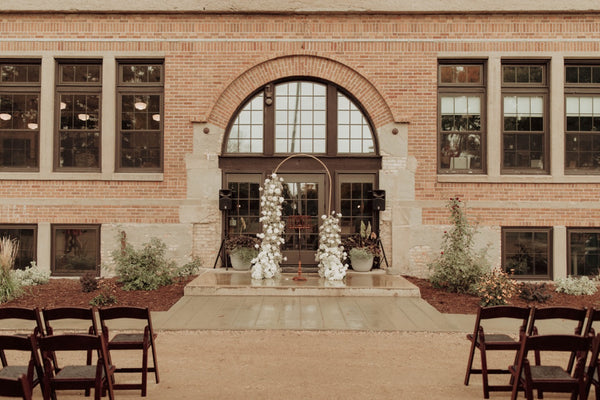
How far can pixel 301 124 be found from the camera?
1308 cm

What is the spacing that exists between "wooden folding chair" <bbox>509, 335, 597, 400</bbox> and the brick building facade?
310 inches

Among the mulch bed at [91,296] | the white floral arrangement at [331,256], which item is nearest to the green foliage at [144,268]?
the mulch bed at [91,296]

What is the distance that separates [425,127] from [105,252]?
8.27 metres

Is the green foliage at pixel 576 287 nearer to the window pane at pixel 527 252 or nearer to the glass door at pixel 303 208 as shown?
the window pane at pixel 527 252

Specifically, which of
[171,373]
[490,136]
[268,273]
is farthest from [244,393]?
[490,136]

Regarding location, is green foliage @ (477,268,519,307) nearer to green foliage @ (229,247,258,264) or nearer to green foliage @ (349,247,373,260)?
green foliage @ (349,247,373,260)

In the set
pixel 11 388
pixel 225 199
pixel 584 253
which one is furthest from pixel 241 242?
pixel 11 388

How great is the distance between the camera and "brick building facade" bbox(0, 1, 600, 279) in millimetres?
12547

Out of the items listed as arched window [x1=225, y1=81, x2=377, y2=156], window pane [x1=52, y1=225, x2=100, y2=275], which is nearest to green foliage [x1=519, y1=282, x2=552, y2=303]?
arched window [x1=225, y1=81, x2=377, y2=156]

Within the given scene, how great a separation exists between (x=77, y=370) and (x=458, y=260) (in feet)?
27.4

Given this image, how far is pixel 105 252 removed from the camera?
494 inches

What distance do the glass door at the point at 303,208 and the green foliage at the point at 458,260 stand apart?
9.54 feet

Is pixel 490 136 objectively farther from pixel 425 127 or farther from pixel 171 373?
pixel 171 373

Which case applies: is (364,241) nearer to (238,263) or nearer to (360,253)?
(360,253)
